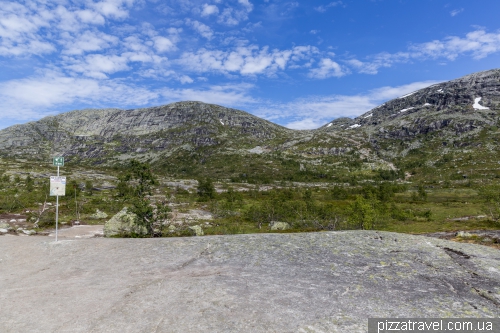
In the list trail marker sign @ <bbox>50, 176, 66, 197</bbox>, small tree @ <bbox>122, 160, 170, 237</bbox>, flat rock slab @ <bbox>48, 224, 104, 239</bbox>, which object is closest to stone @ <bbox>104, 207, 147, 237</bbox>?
small tree @ <bbox>122, 160, 170, 237</bbox>

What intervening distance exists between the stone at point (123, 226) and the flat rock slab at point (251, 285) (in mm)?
13415

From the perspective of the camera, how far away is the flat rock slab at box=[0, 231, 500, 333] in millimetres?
8750

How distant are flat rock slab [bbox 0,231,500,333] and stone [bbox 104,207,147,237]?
13415 mm

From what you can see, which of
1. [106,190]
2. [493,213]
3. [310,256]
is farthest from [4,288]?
[106,190]

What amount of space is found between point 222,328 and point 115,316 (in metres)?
3.84

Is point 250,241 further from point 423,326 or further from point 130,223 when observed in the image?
point 130,223

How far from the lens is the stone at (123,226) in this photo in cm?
3189

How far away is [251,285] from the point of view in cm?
1127

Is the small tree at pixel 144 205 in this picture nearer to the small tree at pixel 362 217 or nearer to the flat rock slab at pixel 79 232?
the flat rock slab at pixel 79 232

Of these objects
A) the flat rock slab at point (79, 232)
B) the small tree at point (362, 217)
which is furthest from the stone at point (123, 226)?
the small tree at point (362, 217)

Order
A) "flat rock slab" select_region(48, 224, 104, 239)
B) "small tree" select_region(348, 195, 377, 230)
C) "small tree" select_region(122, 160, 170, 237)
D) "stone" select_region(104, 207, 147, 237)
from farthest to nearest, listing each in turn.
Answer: "small tree" select_region(348, 195, 377, 230) < "flat rock slab" select_region(48, 224, 104, 239) < "stone" select_region(104, 207, 147, 237) < "small tree" select_region(122, 160, 170, 237)

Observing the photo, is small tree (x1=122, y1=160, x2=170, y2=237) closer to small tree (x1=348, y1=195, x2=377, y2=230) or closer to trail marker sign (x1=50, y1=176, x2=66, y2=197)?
trail marker sign (x1=50, y1=176, x2=66, y2=197)

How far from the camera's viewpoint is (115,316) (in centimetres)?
924

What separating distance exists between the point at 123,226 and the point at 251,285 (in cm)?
2929
